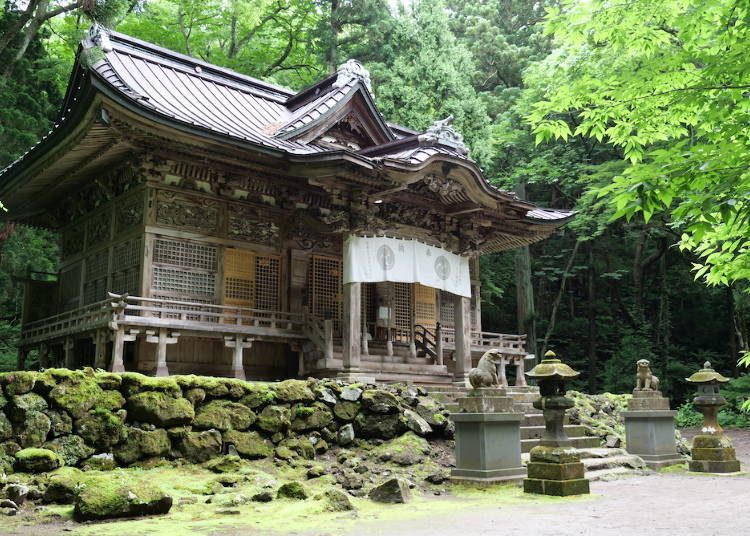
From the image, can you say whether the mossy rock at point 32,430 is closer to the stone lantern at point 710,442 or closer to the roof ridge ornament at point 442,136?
the roof ridge ornament at point 442,136

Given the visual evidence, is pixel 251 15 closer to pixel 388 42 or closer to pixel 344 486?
pixel 388 42

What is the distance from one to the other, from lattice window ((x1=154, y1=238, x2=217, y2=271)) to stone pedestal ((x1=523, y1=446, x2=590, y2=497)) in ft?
26.6

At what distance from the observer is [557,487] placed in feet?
28.2

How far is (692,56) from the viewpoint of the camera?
5855 mm

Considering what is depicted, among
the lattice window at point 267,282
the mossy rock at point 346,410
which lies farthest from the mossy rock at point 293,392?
the lattice window at point 267,282

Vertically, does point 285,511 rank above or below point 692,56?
below

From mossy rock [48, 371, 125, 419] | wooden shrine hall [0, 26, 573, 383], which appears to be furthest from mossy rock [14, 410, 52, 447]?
wooden shrine hall [0, 26, 573, 383]

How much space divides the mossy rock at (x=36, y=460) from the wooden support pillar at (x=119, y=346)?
12.4 feet

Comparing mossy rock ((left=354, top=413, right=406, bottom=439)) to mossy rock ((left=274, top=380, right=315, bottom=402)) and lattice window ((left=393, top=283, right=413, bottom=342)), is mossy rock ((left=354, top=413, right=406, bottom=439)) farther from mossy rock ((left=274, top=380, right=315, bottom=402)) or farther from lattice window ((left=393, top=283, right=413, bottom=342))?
lattice window ((left=393, top=283, right=413, bottom=342))

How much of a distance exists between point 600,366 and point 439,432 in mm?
19493

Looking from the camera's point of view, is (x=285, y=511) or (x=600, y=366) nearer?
(x=285, y=511)

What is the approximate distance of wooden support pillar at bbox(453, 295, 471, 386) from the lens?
49.3 ft

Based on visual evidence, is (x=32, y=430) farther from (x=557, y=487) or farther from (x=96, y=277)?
(x=96, y=277)

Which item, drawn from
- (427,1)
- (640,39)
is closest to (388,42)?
(427,1)
